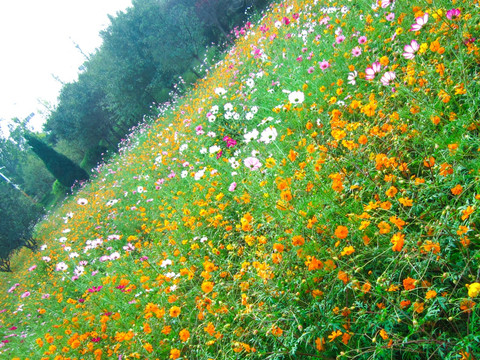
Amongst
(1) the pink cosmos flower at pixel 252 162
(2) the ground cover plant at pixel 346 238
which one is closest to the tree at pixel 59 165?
(2) the ground cover plant at pixel 346 238

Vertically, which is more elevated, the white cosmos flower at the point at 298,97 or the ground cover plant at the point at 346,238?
the white cosmos flower at the point at 298,97

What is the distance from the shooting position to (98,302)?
2.70 m

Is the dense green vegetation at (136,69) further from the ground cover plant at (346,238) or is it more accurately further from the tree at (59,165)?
the ground cover plant at (346,238)

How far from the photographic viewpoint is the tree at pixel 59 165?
1833 cm

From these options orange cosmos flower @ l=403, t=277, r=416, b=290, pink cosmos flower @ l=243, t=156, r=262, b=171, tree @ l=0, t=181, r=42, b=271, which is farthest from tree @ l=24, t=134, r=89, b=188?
orange cosmos flower @ l=403, t=277, r=416, b=290

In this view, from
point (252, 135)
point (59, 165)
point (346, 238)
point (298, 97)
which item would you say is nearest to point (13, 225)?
point (59, 165)

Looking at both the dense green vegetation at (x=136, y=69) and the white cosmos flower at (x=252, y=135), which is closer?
the white cosmos flower at (x=252, y=135)

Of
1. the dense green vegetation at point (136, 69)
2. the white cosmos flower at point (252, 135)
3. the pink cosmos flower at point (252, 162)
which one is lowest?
the pink cosmos flower at point (252, 162)

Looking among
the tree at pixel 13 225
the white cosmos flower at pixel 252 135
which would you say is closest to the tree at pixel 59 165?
the tree at pixel 13 225

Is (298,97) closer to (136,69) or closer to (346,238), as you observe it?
(346,238)

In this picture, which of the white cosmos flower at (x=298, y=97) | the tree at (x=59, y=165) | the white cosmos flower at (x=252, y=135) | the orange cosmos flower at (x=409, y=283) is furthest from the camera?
the tree at (x=59, y=165)

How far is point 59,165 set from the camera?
60.7 feet

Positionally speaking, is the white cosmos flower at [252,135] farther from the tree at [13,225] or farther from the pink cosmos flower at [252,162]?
the tree at [13,225]

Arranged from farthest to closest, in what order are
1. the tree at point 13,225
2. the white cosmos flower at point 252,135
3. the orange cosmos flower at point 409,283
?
1. the tree at point 13,225
2. the white cosmos flower at point 252,135
3. the orange cosmos flower at point 409,283
